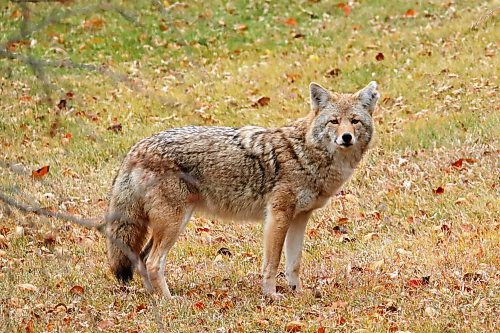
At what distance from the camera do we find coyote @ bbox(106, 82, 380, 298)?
684 cm

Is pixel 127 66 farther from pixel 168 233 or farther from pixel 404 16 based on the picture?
pixel 168 233

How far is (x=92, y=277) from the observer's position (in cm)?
743

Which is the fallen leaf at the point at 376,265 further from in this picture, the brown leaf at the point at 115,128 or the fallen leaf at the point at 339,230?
the brown leaf at the point at 115,128

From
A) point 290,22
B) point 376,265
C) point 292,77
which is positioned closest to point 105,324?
point 376,265

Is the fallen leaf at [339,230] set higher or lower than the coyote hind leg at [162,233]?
lower

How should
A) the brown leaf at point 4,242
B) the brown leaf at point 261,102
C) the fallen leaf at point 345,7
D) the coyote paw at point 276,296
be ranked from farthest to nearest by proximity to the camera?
the fallen leaf at point 345,7, the brown leaf at point 261,102, the brown leaf at point 4,242, the coyote paw at point 276,296

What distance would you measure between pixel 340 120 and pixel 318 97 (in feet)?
1.09

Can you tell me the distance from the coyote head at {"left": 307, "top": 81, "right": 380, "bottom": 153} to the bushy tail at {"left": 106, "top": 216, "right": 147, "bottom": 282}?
171cm

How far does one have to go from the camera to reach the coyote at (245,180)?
684cm

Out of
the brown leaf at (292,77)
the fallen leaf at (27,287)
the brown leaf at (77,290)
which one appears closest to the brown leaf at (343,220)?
the brown leaf at (77,290)

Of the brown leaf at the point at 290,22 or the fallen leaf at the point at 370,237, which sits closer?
the fallen leaf at the point at 370,237

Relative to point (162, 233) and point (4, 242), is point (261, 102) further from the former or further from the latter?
point (162, 233)

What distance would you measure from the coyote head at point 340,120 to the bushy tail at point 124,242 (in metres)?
1.71

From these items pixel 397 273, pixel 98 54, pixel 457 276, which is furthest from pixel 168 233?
pixel 98 54
